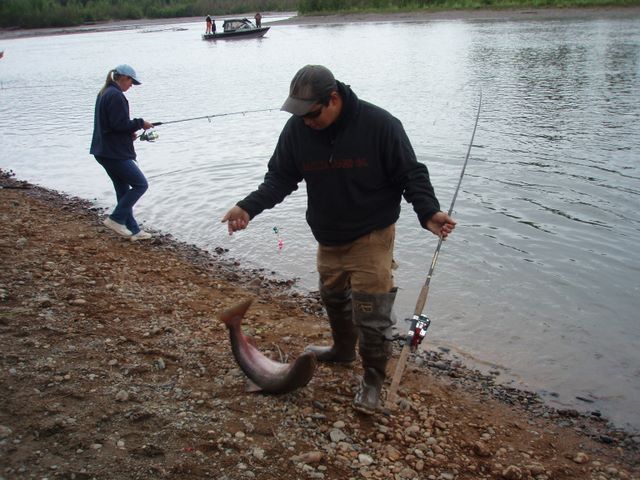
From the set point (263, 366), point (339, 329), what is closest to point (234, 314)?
point (263, 366)

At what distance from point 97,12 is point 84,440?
96.6m

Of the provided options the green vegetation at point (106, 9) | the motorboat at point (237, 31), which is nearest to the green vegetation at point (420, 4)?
the motorboat at point (237, 31)

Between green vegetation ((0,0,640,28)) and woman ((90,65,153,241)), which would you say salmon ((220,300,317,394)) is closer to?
woman ((90,65,153,241))

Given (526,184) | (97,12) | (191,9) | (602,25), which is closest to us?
(526,184)

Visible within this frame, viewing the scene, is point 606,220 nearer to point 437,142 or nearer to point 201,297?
point 437,142

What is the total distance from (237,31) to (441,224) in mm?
51900

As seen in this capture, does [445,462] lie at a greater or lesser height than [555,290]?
greater

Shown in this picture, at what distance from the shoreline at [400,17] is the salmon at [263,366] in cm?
4331

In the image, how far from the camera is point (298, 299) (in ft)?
23.8

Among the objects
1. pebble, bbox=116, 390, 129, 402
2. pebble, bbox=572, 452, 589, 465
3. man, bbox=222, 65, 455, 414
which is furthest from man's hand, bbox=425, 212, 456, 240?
pebble, bbox=116, 390, 129, 402

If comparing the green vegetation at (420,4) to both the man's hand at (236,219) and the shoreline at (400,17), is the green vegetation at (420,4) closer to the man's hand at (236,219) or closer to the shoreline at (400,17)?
the shoreline at (400,17)

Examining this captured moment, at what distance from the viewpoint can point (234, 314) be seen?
14.9 feet

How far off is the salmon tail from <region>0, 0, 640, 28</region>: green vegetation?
4533 centimetres

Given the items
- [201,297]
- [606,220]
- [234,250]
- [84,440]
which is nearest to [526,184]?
[606,220]
